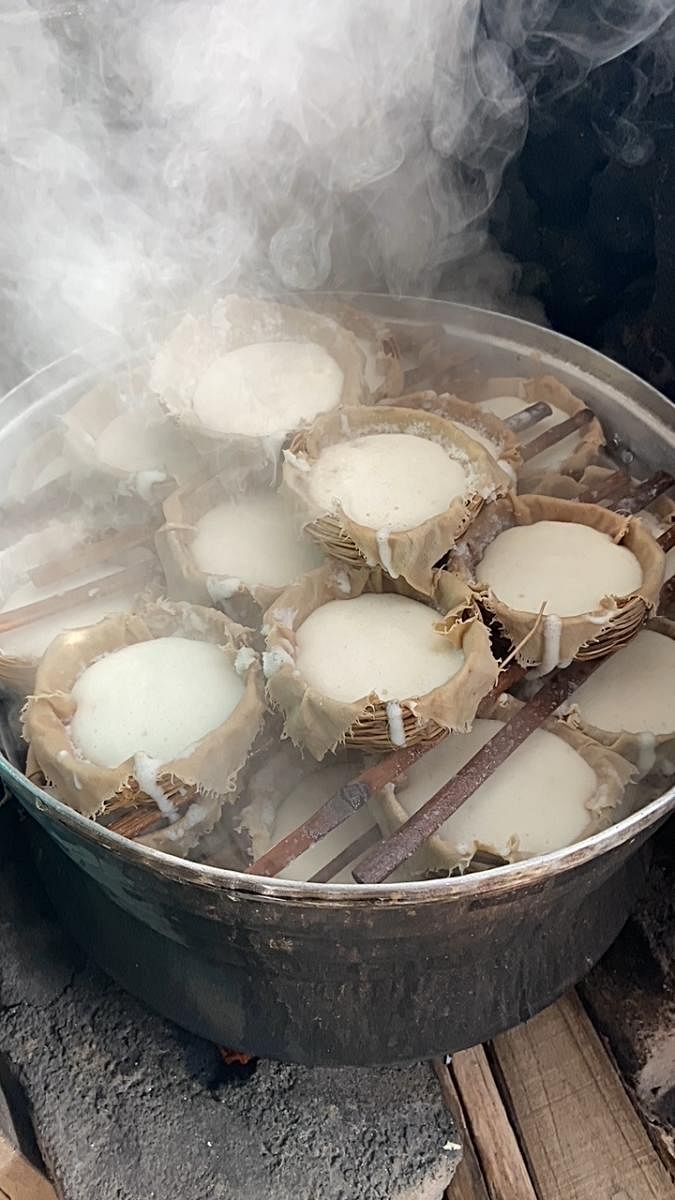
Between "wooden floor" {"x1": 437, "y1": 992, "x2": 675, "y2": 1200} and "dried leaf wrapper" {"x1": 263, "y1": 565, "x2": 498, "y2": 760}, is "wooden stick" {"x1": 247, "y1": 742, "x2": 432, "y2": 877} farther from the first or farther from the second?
"wooden floor" {"x1": 437, "y1": 992, "x2": 675, "y2": 1200}

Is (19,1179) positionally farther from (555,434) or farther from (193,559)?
(555,434)

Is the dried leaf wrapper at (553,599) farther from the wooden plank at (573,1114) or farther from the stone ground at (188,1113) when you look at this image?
the wooden plank at (573,1114)

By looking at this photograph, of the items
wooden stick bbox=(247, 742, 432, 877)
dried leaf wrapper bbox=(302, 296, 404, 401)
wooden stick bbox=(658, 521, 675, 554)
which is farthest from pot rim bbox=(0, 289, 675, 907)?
dried leaf wrapper bbox=(302, 296, 404, 401)

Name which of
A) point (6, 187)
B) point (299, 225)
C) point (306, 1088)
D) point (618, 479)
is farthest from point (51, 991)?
point (299, 225)

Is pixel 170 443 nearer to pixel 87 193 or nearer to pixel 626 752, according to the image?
pixel 87 193

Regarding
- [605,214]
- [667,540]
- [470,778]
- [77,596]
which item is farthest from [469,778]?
[605,214]

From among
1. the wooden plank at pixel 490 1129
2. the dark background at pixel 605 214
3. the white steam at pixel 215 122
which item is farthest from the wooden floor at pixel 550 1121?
the white steam at pixel 215 122
